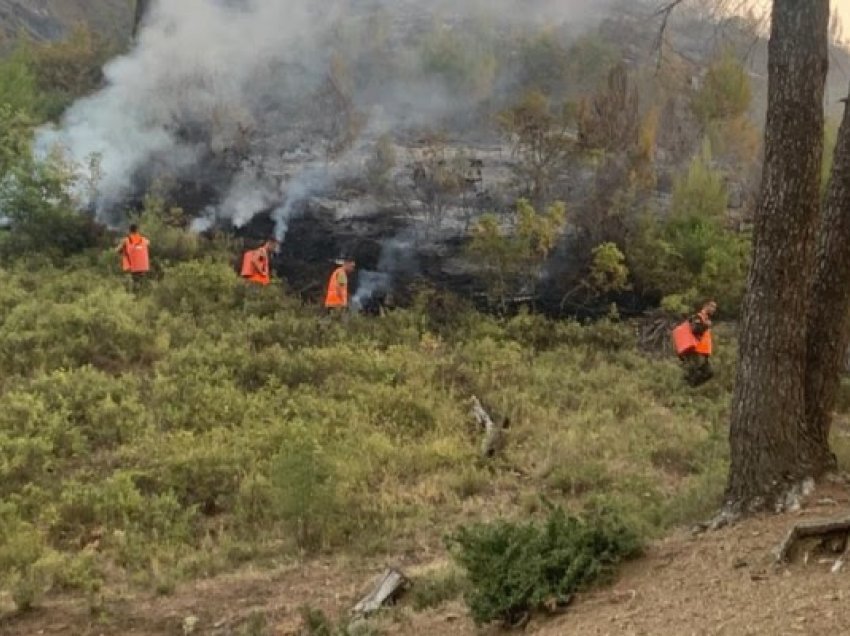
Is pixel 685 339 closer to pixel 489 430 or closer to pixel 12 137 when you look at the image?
pixel 489 430

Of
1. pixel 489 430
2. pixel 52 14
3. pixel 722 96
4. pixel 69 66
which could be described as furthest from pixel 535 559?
pixel 52 14

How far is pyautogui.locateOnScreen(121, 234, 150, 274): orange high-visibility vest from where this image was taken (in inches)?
645

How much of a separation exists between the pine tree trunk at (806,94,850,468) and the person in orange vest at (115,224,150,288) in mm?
12374

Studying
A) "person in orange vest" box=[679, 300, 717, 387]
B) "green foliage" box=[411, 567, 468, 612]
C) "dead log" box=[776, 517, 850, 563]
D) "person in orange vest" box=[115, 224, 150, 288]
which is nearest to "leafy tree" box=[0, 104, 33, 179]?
"person in orange vest" box=[115, 224, 150, 288]

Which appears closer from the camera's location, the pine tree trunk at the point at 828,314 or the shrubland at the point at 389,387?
the pine tree trunk at the point at 828,314

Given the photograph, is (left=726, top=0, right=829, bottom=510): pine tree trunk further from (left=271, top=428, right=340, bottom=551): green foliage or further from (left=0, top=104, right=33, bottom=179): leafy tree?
(left=0, top=104, right=33, bottom=179): leafy tree

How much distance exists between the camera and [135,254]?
16438 mm

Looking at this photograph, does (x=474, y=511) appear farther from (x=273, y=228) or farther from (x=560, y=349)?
Answer: (x=273, y=228)

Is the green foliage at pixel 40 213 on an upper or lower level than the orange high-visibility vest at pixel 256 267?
upper

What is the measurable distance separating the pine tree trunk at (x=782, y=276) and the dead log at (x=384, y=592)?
7.13 ft

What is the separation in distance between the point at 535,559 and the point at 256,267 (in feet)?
40.2

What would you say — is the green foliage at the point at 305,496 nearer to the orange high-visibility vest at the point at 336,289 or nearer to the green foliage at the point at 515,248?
the orange high-visibility vest at the point at 336,289

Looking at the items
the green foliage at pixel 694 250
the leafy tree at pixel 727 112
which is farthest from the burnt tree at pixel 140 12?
the green foliage at pixel 694 250

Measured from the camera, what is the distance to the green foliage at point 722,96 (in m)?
23.3
